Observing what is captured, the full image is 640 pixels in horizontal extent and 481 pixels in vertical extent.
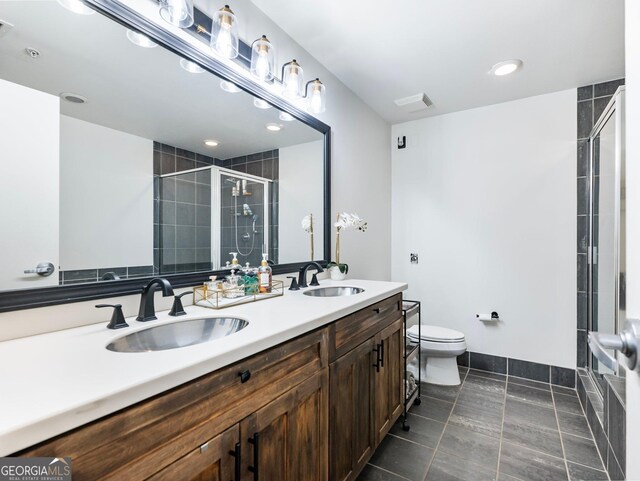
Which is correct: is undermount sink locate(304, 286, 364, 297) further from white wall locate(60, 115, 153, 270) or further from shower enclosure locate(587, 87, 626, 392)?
shower enclosure locate(587, 87, 626, 392)

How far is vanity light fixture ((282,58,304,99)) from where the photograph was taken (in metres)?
1.72

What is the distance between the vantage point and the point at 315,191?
2133 millimetres

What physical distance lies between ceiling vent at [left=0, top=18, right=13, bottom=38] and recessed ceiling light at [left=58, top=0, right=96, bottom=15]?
181 mm

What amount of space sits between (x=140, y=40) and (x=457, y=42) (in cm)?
183

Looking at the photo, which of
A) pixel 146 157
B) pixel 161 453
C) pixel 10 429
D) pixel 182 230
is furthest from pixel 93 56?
pixel 161 453

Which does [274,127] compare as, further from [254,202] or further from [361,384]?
[361,384]

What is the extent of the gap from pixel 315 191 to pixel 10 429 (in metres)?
1.85

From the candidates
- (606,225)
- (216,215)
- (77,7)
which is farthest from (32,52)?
(606,225)

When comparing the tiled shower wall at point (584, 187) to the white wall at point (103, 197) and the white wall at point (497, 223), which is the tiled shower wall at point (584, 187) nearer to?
the white wall at point (497, 223)

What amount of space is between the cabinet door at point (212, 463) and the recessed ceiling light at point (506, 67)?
2697 mm

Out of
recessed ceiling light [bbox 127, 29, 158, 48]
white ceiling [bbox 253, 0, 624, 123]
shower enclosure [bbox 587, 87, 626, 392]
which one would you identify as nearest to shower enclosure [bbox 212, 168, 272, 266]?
recessed ceiling light [bbox 127, 29, 158, 48]

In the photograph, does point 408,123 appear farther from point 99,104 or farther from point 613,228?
point 99,104

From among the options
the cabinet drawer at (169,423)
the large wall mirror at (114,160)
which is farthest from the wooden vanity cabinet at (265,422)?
the large wall mirror at (114,160)

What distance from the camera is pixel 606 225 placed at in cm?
202
